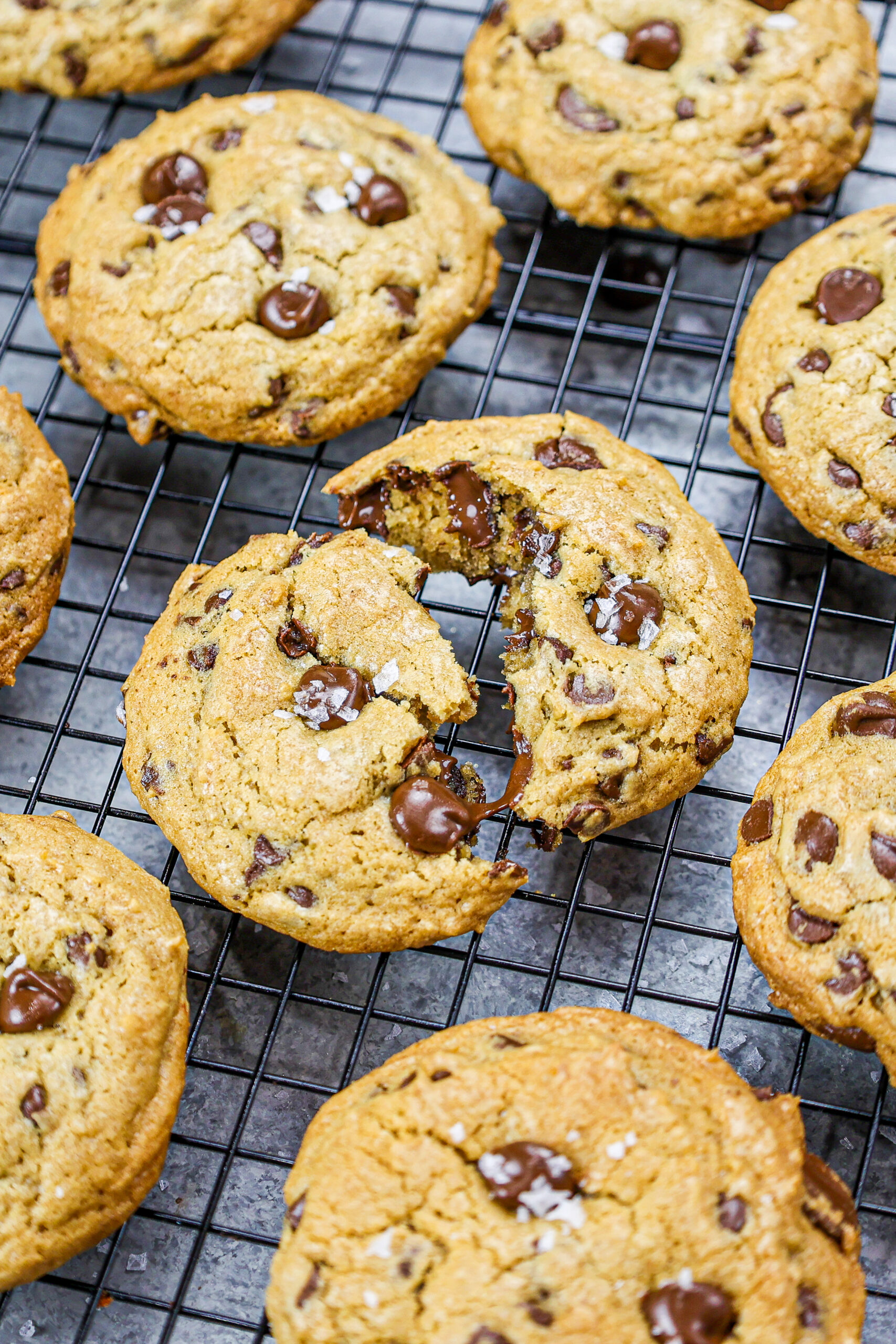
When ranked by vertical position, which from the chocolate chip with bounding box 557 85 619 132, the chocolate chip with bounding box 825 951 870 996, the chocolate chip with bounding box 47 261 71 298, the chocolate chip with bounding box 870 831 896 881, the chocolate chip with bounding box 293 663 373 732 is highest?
the chocolate chip with bounding box 557 85 619 132

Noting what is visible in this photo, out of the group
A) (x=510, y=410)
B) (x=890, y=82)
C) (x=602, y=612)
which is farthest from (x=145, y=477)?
(x=890, y=82)

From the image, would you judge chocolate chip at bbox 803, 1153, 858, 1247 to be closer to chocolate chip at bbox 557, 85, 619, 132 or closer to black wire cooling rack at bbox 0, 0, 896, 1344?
black wire cooling rack at bbox 0, 0, 896, 1344

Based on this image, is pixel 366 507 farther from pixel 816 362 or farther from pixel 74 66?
pixel 74 66

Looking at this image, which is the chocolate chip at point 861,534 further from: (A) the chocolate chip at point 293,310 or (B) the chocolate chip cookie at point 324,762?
(A) the chocolate chip at point 293,310

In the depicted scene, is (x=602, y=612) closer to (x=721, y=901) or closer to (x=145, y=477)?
(x=721, y=901)

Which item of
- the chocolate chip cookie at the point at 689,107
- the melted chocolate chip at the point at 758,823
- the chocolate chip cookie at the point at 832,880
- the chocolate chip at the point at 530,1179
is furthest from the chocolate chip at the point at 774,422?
the chocolate chip at the point at 530,1179

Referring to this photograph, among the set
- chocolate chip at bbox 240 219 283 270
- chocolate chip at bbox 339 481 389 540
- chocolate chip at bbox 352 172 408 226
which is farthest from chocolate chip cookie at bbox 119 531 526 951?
chocolate chip at bbox 352 172 408 226

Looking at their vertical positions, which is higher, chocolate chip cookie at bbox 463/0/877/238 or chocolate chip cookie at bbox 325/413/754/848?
chocolate chip cookie at bbox 463/0/877/238
